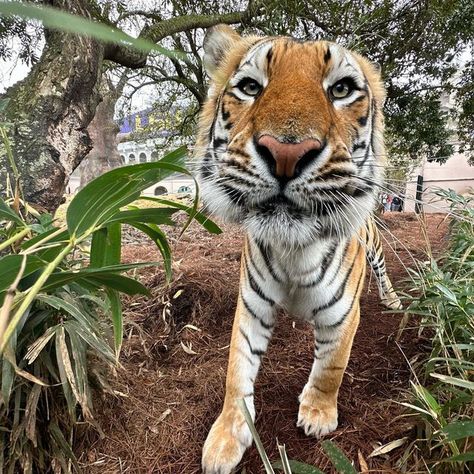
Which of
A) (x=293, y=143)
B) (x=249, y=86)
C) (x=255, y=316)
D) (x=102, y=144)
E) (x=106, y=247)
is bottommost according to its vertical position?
(x=255, y=316)

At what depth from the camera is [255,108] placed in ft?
4.13

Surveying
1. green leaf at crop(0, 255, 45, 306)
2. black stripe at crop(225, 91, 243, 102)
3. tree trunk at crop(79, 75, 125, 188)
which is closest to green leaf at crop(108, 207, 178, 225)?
green leaf at crop(0, 255, 45, 306)

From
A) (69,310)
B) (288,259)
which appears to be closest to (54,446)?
(69,310)

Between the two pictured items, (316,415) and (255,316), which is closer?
(316,415)

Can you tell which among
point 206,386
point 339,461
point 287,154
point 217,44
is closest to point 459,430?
point 339,461

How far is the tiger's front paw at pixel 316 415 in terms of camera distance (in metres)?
1.60

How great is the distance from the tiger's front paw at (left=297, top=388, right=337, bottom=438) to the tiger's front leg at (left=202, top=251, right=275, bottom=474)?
0.70 feet

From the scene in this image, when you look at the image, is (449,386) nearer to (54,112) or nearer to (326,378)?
(326,378)

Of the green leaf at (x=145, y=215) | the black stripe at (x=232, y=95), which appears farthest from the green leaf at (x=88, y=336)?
the black stripe at (x=232, y=95)

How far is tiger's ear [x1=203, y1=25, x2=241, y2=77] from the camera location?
1731 millimetres

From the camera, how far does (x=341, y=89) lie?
1.38 metres

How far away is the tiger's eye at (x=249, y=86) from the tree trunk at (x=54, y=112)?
2.04 meters

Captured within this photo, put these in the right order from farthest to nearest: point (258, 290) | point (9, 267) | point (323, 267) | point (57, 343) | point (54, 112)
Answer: point (54, 112) → point (258, 290) → point (323, 267) → point (57, 343) → point (9, 267)

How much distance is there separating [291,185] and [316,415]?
1020mm
